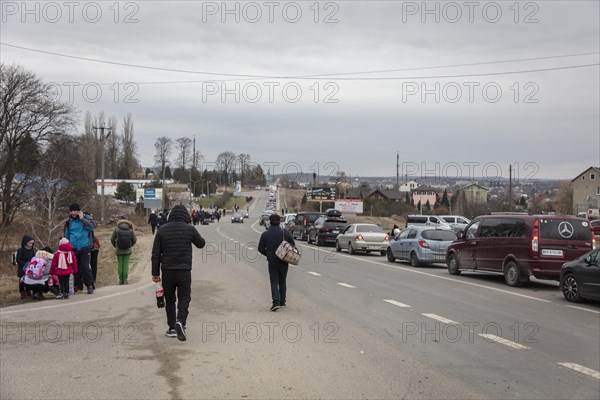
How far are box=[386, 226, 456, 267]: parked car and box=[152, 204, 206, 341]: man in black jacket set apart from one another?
15.5 m

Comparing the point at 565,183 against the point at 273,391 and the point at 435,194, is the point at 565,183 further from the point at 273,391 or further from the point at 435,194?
the point at 273,391

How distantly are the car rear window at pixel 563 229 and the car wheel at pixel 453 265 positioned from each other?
4015 mm

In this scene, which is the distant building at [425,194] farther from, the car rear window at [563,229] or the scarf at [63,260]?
the scarf at [63,260]

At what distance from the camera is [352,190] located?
159625mm

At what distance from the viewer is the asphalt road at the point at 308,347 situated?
21.4ft

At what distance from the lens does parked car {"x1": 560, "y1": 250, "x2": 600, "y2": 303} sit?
13.0 metres

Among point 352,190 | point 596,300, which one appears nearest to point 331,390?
point 596,300

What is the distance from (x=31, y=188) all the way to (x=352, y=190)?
11676 cm

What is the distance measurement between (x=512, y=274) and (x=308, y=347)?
32.6 ft

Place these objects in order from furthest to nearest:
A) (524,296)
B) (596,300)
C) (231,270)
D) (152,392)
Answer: (231,270), (524,296), (596,300), (152,392)

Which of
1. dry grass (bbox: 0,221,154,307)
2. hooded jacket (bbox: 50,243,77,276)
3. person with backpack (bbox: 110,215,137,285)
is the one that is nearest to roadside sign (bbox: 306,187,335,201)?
dry grass (bbox: 0,221,154,307)

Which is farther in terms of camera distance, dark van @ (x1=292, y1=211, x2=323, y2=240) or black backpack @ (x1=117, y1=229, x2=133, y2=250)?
dark van @ (x1=292, y1=211, x2=323, y2=240)

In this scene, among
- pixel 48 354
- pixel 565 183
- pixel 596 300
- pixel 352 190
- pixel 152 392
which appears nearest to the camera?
pixel 152 392

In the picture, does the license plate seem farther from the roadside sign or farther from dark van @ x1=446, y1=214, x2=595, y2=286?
the roadside sign
